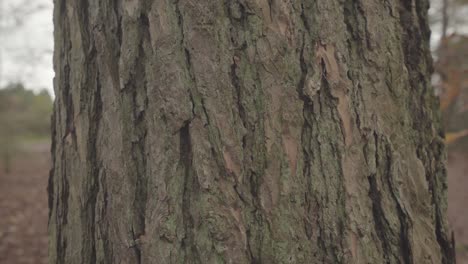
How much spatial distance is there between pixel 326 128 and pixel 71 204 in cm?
71

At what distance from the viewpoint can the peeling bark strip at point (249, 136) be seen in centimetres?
103

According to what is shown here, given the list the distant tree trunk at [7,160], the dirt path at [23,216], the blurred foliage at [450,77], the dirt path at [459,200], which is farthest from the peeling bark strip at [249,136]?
the distant tree trunk at [7,160]

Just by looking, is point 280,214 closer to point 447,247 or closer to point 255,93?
point 255,93

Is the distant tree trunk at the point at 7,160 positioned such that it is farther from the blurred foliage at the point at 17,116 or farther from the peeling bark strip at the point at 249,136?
the peeling bark strip at the point at 249,136

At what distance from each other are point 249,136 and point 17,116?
944 centimetres

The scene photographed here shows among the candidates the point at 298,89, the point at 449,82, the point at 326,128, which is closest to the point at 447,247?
the point at 326,128

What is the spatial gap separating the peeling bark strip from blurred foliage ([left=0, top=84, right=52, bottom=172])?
7888mm

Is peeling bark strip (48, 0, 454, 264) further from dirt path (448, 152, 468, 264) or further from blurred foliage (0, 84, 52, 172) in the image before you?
blurred foliage (0, 84, 52, 172)

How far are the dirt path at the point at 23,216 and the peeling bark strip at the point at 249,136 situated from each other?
13.1 feet

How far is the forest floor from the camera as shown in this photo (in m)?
4.88

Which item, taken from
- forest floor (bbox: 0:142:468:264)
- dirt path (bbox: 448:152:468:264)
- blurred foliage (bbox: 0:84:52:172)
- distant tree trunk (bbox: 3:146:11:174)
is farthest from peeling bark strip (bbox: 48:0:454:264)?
distant tree trunk (bbox: 3:146:11:174)

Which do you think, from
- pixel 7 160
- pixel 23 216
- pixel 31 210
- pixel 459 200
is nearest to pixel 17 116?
pixel 7 160

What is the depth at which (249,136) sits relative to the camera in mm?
1043

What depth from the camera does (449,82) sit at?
3.90 meters
